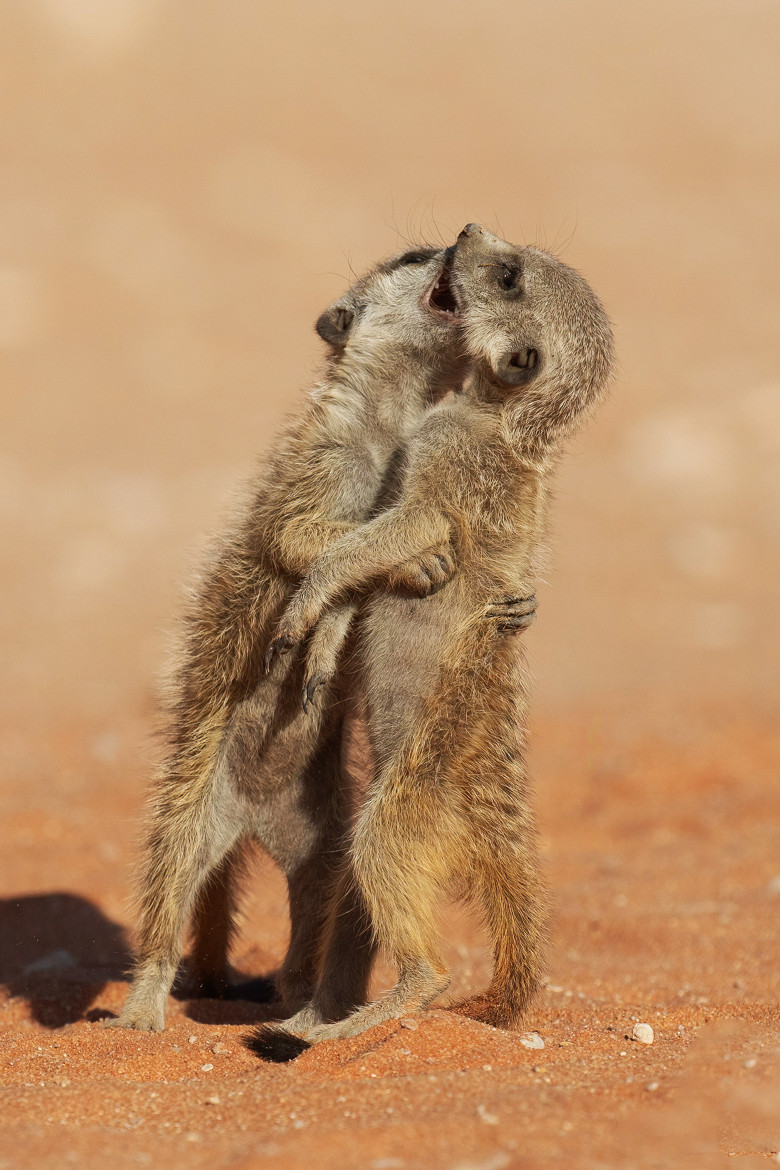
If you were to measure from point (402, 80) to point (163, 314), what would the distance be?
1010cm

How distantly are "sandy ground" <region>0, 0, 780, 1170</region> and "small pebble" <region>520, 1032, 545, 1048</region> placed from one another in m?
0.04

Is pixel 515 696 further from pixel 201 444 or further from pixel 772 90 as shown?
pixel 772 90

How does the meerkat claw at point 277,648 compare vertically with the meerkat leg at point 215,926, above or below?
above

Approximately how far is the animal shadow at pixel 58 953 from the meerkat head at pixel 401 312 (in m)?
2.55

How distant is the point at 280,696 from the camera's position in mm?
4348

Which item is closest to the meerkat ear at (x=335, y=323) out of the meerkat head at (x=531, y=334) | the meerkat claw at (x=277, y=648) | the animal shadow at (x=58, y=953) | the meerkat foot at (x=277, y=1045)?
the meerkat head at (x=531, y=334)

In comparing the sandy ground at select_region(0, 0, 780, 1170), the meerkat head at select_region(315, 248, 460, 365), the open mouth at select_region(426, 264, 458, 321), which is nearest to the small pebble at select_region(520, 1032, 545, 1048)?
the sandy ground at select_region(0, 0, 780, 1170)

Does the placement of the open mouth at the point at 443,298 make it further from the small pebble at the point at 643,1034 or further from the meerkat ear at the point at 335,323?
the small pebble at the point at 643,1034

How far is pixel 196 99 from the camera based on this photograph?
24.8m

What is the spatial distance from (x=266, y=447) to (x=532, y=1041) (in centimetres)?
301

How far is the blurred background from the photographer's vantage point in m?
11.8

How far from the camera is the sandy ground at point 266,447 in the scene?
3223mm

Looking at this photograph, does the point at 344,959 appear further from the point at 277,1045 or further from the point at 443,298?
the point at 443,298

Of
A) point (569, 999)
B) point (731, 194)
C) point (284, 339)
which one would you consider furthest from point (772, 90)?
point (569, 999)
